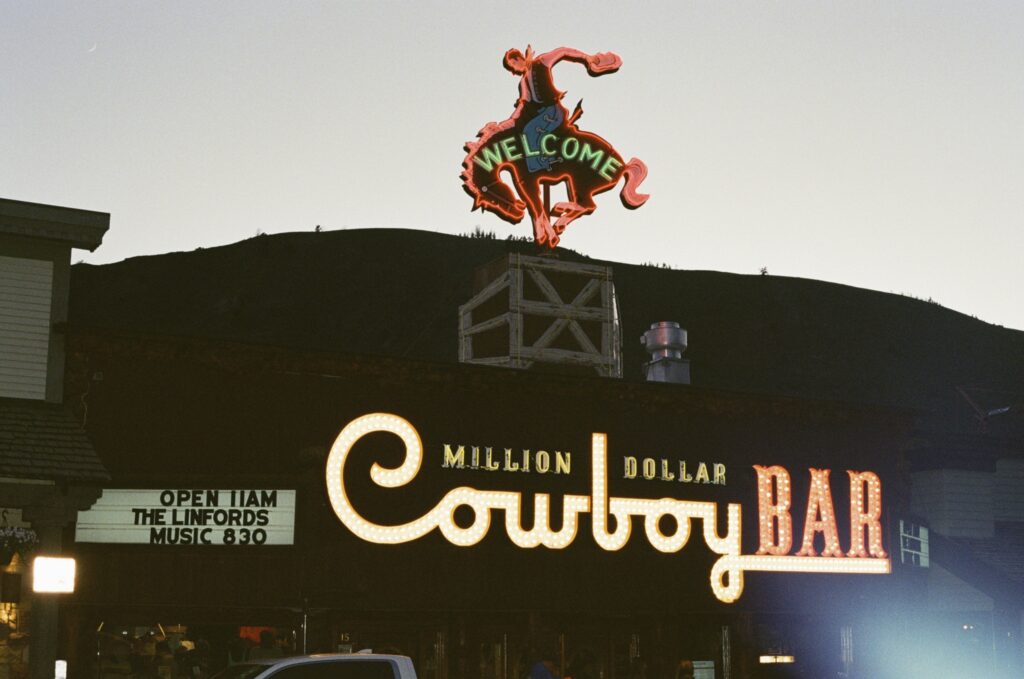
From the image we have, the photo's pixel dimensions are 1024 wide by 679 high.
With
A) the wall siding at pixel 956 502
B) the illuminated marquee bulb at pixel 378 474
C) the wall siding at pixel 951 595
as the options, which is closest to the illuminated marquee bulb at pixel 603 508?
the illuminated marquee bulb at pixel 378 474

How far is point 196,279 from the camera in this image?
120625mm

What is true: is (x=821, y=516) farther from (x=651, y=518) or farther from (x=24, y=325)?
(x=24, y=325)

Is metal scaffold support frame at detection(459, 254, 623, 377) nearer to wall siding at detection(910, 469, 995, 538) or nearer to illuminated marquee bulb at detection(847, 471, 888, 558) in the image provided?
illuminated marquee bulb at detection(847, 471, 888, 558)

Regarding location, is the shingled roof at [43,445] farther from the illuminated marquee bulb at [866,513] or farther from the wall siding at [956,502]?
the wall siding at [956,502]

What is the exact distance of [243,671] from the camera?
13.6m

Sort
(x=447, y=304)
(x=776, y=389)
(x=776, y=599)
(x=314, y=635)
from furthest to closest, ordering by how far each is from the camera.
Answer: (x=447, y=304) → (x=776, y=389) → (x=776, y=599) → (x=314, y=635)

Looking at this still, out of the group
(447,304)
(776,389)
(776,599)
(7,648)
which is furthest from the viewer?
(447,304)

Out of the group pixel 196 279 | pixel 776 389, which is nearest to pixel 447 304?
pixel 196 279

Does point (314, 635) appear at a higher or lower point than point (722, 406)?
lower

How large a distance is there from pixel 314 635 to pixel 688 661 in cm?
817

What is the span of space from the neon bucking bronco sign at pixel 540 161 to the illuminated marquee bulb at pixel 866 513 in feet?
27.5

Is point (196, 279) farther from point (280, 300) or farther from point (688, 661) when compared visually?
point (688, 661)

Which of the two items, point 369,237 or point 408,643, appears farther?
point 369,237

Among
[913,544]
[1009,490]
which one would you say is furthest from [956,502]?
[913,544]
